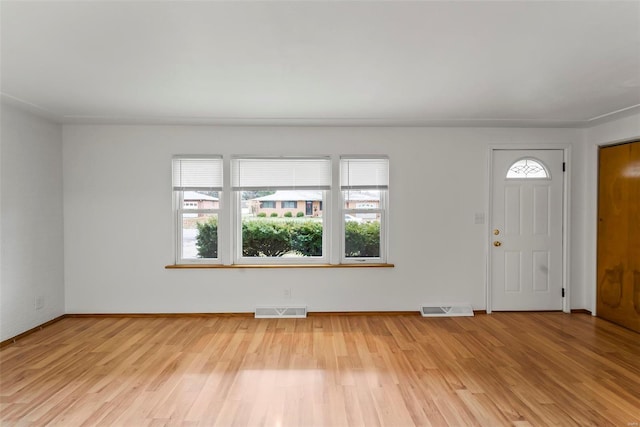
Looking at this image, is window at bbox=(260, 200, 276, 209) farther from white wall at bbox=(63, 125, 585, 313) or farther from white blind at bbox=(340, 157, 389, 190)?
white blind at bbox=(340, 157, 389, 190)

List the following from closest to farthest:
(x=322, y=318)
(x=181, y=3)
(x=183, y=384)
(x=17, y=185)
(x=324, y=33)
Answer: (x=181, y=3) < (x=324, y=33) < (x=183, y=384) < (x=17, y=185) < (x=322, y=318)

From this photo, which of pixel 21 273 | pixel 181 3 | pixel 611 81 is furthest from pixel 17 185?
pixel 611 81

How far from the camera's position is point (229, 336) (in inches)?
155

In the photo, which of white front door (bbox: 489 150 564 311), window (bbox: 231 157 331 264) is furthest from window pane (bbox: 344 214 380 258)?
white front door (bbox: 489 150 564 311)

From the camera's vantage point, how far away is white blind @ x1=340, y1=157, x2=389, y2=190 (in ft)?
15.4

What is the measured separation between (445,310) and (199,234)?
3.50 meters

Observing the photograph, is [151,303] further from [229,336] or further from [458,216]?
[458,216]

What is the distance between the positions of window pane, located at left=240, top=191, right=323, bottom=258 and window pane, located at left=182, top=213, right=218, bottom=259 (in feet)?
1.34

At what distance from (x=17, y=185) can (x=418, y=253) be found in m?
4.89

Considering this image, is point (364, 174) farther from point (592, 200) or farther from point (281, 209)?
point (592, 200)

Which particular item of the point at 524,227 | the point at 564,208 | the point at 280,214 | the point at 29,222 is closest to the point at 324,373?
the point at 280,214

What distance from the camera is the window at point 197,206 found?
4.66 metres

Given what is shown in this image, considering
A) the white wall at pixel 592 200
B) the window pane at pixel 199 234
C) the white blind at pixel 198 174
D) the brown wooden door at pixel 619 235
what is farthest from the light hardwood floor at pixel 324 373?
the white blind at pixel 198 174

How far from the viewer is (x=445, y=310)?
15.3 feet
